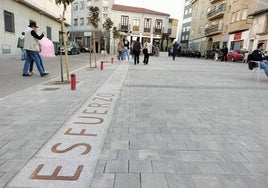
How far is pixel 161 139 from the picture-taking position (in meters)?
3.31

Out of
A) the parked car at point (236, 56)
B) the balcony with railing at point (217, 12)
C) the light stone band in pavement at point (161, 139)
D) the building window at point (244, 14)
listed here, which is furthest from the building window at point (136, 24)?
the light stone band in pavement at point (161, 139)

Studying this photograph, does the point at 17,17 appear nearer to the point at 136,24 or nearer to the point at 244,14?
the point at 244,14

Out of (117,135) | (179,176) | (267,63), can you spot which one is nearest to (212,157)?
(179,176)

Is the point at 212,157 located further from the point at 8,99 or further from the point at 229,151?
the point at 8,99

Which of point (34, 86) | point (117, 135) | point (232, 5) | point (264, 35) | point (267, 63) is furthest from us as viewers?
point (232, 5)

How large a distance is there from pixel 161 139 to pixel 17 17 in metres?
19.9

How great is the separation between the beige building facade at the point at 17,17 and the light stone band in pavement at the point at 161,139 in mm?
12765

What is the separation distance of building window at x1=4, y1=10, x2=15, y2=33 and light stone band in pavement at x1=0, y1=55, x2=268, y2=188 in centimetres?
1460

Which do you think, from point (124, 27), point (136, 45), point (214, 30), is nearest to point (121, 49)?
point (136, 45)

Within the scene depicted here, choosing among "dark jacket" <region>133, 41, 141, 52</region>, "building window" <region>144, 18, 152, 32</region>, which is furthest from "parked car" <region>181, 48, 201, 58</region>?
"dark jacket" <region>133, 41, 141, 52</region>

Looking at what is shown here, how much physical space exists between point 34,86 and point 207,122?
5219mm

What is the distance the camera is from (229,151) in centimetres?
302

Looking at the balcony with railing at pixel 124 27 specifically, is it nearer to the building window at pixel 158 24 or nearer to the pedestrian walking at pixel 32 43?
the building window at pixel 158 24

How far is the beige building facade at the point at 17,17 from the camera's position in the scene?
17.0 meters
